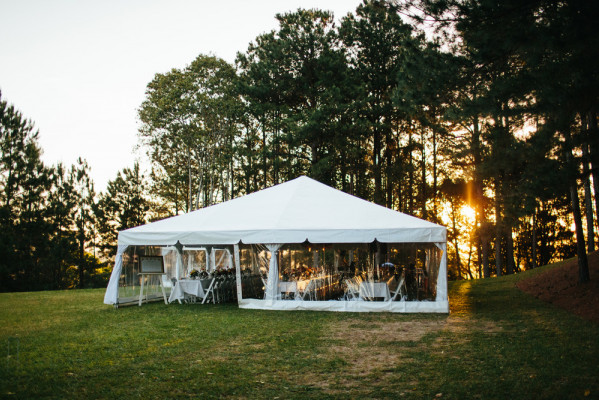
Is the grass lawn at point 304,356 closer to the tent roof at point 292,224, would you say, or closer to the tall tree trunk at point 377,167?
the tent roof at point 292,224

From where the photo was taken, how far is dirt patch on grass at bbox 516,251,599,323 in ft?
29.8

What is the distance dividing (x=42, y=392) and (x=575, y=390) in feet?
15.9

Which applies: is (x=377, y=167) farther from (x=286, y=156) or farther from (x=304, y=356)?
(x=304, y=356)

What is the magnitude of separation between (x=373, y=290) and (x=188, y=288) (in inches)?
195

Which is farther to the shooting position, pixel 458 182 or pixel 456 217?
pixel 456 217

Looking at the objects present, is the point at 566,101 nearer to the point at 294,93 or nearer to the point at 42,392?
the point at 42,392

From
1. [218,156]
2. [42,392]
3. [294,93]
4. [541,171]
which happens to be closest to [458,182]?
[294,93]

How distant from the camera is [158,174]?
2870 cm

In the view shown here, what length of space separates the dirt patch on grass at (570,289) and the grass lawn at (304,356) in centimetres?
46

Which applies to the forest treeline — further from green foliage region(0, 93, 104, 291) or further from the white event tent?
the white event tent

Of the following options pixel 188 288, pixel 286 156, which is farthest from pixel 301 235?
pixel 286 156

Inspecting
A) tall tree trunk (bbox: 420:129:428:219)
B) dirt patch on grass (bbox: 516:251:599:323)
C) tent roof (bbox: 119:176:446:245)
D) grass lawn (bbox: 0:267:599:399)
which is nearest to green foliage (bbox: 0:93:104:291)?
tent roof (bbox: 119:176:446:245)

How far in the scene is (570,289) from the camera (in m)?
11.4

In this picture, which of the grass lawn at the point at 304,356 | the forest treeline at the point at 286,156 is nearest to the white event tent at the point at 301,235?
the grass lawn at the point at 304,356
